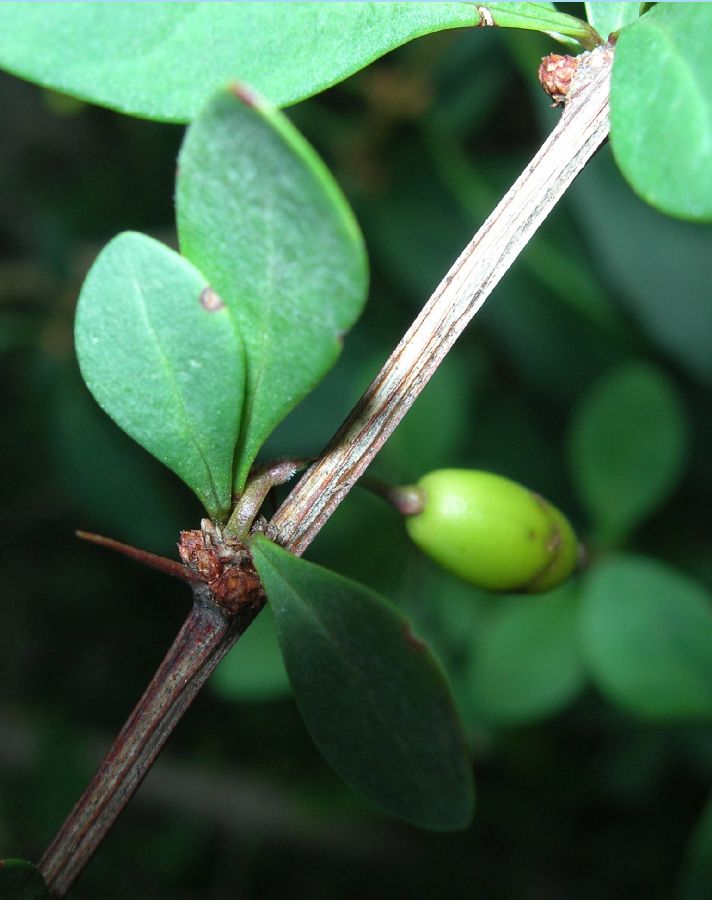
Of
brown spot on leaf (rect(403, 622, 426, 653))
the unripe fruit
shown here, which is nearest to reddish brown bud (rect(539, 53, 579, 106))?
the unripe fruit

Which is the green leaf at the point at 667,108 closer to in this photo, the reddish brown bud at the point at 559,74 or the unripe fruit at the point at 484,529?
the reddish brown bud at the point at 559,74

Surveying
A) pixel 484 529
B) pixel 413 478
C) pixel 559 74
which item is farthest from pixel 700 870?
pixel 559 74

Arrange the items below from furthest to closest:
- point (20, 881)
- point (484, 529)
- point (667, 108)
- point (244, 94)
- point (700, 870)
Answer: point (700, 870), point (484, 529), point (20, 881), point (667, 108), point (244, 94)

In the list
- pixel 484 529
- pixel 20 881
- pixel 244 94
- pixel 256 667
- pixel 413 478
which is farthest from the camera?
pixel 413 478

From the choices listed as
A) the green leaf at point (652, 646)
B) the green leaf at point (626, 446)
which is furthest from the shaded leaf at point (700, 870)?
the green leaf at point (626, 446)

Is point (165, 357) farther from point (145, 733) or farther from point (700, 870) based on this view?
point (700, 870)

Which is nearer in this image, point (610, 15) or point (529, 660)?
point (610, 15)

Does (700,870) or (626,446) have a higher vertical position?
(626,446)

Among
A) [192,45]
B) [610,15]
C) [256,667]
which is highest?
[610,15]
